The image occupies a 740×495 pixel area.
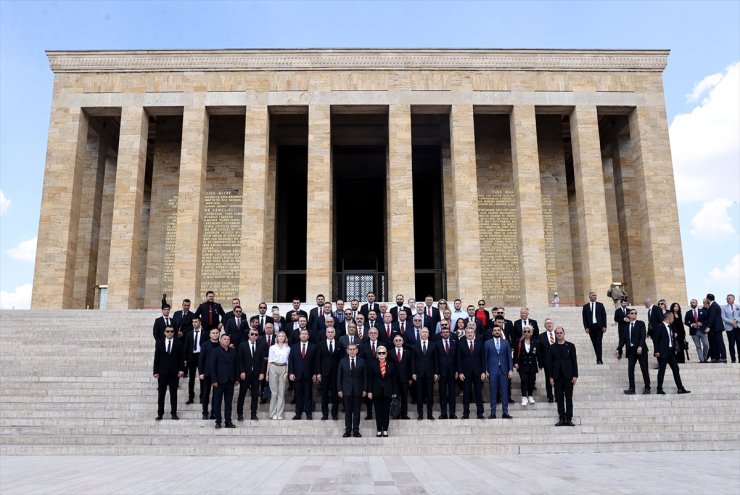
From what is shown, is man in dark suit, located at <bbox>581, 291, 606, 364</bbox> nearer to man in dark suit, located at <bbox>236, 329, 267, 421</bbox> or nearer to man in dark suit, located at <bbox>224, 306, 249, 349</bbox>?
man in dark suit, located at <bbox>236, 329, 267, 421</bbox>

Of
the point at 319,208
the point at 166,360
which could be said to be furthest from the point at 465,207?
the point at 166,360

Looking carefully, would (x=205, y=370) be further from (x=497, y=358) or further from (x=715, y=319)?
(x=715, y=319)

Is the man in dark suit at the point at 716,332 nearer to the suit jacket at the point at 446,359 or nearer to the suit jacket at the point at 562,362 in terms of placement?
the suit jacket at the point at 562,362

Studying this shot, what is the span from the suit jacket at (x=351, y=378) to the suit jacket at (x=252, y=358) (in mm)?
1396

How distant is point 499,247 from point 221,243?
10.4 metres

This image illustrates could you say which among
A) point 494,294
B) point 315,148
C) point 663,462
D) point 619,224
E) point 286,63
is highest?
point 286,63

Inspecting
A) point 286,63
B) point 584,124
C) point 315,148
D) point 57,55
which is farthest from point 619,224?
point 57,55

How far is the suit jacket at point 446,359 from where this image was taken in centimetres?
912

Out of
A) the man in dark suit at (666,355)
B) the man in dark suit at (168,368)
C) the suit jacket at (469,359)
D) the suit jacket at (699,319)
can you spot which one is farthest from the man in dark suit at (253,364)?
the suit jacket at (699,319)

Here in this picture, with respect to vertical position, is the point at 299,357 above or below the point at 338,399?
above

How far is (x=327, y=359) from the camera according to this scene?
30.1 ft

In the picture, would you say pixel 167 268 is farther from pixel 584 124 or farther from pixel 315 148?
pixel 584 124

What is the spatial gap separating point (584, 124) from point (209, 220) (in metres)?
14.1

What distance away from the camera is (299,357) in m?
9.16
